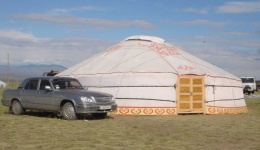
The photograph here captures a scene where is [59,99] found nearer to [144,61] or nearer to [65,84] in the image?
[65,84]

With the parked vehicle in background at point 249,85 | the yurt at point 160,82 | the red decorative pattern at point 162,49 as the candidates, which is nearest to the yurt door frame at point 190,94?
the yurt at point 160,82

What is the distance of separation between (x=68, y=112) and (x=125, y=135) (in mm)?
4595

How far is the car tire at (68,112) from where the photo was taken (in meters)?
15.5

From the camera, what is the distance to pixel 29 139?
1042cm

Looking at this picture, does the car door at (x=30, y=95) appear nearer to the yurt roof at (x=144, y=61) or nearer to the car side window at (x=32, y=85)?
the car side window at (x=32, y=85)

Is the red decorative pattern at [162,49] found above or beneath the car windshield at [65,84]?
above

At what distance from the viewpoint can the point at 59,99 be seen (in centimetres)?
1566

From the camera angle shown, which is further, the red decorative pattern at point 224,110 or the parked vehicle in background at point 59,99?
the red decorative pattern at point 224,110

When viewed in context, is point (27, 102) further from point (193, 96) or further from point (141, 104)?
point (193, 96)

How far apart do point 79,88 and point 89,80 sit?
3277 mm

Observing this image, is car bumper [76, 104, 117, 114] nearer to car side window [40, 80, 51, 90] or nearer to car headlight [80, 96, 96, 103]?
car headlight [80, 96, 96, 103]

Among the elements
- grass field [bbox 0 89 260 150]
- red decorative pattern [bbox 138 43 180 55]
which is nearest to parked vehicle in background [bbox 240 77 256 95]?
red decorative pattern [bbox 138 43 180 55]

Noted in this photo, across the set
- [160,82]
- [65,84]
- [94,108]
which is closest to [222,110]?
[160,82]

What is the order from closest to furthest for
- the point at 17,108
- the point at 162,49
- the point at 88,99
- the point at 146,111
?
the point at 88,99 → the point at 17,108 → the point at 146,111 → the point at 162,49
